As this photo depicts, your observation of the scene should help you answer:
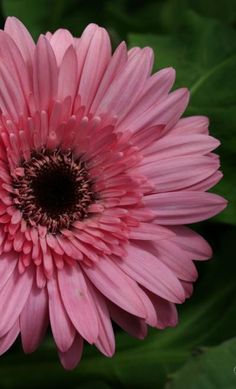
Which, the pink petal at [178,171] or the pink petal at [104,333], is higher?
the pink petal at [178,171]

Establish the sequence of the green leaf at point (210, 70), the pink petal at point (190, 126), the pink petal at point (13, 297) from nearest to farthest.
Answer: the pink petal at point (13, 297) → the pink petal at point (190, 126) → the green leaf at point (210, 70)

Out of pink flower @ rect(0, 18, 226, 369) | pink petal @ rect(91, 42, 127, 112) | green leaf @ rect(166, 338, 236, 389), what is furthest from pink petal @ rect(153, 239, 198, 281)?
pink petal @ rect(91, 42, 127, 112)

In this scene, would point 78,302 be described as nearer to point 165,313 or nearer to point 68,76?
point 165,313

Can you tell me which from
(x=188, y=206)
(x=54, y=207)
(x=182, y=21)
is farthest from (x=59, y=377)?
(x=182, y=21)

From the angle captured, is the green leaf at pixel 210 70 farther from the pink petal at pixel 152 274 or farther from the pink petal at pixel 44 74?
the pink petal at pixel 44 74

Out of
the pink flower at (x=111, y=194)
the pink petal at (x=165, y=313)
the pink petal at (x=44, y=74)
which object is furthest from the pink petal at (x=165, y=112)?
the pink petal at (x=165, y=313)

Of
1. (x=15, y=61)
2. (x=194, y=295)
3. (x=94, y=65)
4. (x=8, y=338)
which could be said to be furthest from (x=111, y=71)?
(x=194, y=295)
